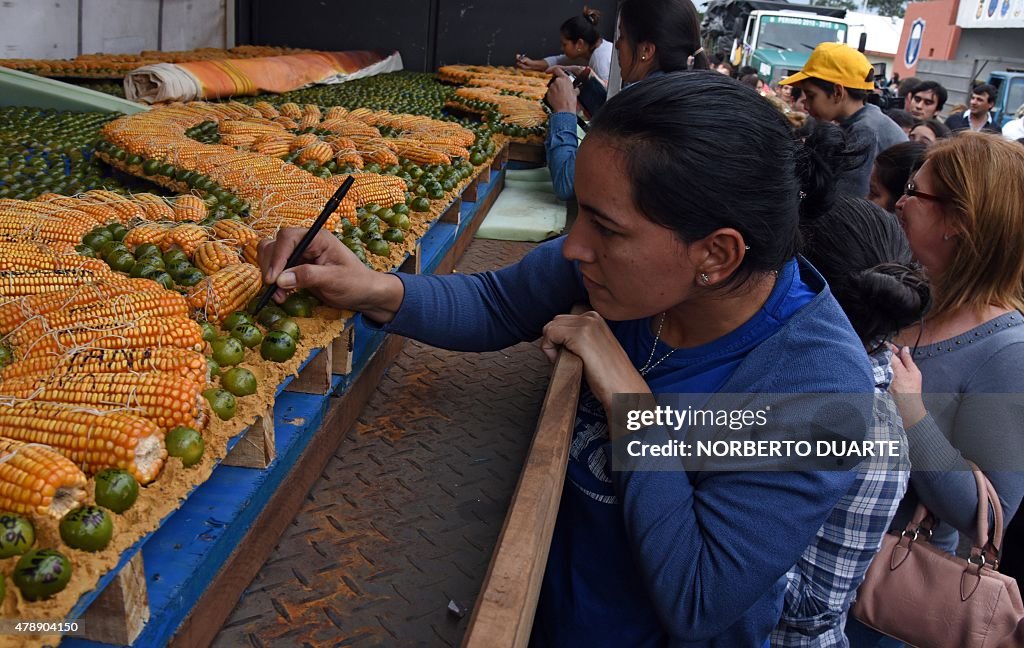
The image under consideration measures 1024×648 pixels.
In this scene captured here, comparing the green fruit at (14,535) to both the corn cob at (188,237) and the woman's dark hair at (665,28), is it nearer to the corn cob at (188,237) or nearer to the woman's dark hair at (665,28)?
the corn cob at (188,237)

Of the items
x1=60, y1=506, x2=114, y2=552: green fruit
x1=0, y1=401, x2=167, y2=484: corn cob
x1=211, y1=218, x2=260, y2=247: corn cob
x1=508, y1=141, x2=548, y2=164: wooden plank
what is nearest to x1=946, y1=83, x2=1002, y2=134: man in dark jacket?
x1=508, y1=141, x2=548, y2=164: wooden plank

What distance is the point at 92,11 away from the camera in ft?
28.9

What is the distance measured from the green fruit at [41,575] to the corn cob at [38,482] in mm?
137

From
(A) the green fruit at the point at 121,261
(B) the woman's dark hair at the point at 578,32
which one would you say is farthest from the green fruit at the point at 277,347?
(B) the woman's dark hair at the point at 578,32

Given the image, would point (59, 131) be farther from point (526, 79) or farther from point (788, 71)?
point (788, 71)

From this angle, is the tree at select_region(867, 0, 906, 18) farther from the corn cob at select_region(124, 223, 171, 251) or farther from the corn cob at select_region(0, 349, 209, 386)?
the corn cob at select_region(0, 349, 209, 386)

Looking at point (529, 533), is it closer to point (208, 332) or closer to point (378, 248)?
point (208, 332)

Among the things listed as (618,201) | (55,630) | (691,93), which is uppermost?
→ (691,93)

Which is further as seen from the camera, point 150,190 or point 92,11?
point 92,11

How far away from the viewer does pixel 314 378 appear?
2535 mm

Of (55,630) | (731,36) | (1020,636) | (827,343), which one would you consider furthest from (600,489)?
(731,36)

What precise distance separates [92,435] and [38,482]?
21cm

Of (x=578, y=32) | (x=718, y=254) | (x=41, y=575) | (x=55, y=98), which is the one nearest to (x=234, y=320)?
(x=41, y=575)

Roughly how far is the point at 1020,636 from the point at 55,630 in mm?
2409
